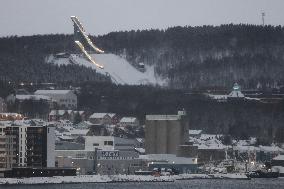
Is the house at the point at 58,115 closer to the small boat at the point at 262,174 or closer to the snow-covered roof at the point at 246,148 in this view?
the snow-covered roof at the point at 246,148

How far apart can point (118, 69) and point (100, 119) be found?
55.4 m

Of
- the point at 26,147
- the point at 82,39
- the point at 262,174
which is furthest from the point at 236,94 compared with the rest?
Answer: the point at 26,147

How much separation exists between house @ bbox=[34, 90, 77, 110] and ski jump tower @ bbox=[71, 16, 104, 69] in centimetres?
3616

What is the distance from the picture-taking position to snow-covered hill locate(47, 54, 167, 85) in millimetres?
179625

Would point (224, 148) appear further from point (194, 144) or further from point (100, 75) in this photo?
point (100, 75)

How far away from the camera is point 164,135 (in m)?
103

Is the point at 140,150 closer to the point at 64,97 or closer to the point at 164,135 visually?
the point at 164,135

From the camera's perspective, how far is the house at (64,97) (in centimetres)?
14612

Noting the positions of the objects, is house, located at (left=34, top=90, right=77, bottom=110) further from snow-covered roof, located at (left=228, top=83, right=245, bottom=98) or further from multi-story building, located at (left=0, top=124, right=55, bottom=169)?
multi-story building, located at (left=0, top=124, right=55, bottom=169)

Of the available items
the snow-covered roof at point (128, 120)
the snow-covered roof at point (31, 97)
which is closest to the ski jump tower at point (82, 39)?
the snow-covered roof at point (31, 97)

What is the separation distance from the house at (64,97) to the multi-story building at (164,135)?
42927 mm

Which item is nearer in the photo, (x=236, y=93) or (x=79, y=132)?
(x=79, y=132)

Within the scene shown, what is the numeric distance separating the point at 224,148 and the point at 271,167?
42.9ft

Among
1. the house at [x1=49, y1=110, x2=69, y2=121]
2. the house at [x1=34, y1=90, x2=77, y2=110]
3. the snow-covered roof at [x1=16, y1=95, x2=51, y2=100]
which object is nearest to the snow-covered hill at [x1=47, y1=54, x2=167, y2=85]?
the house at [x1=34, y1=90, x2=77, y2=110]
